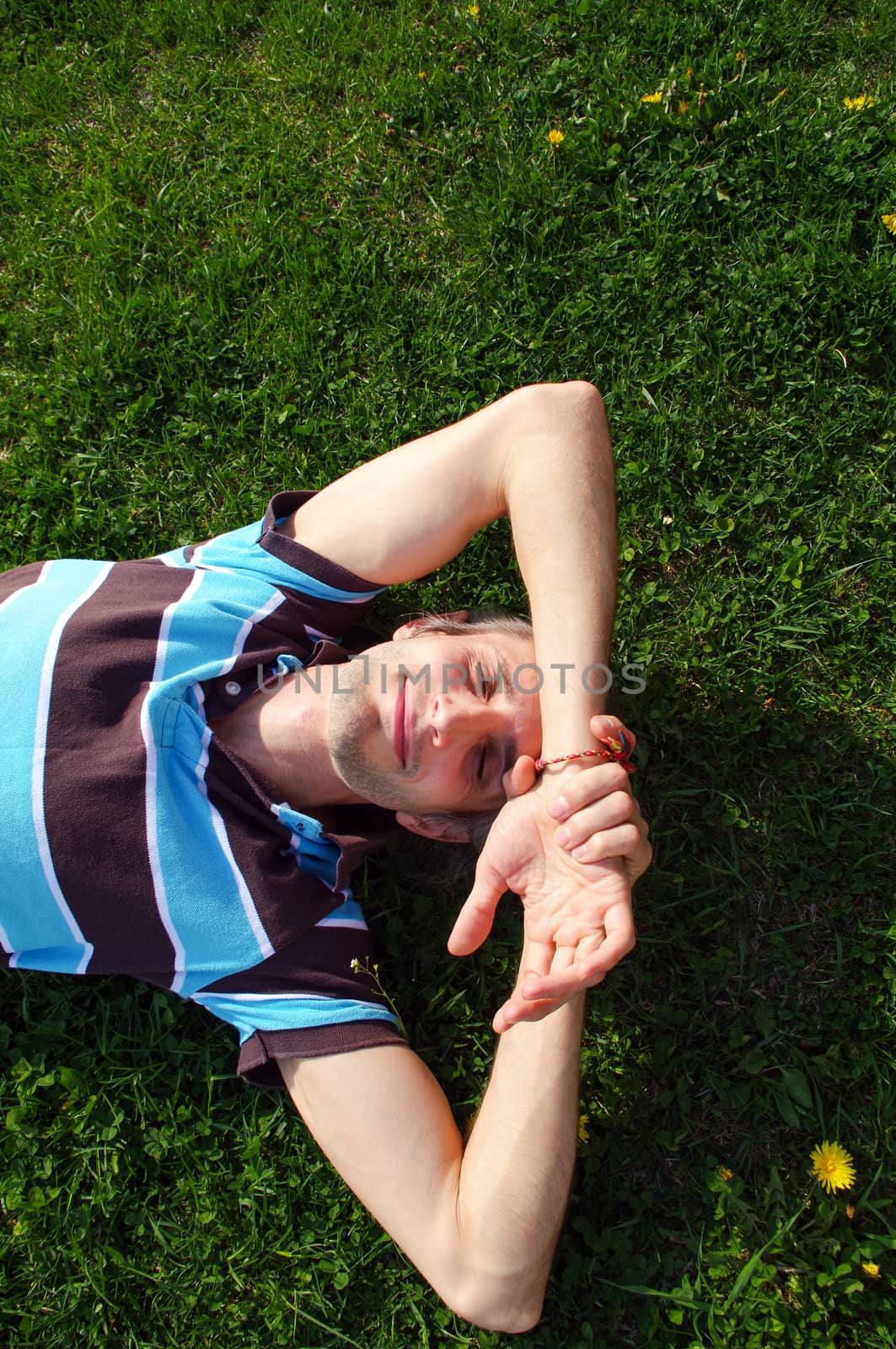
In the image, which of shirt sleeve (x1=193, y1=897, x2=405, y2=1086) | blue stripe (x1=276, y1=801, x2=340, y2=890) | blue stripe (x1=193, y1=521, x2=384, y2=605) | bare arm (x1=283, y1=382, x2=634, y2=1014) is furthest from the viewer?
blue stripe (x1=193, y1=521, x2=384, y2=605)

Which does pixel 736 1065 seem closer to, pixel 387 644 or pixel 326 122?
pixel 387 644

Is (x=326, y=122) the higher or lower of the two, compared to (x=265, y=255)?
higher

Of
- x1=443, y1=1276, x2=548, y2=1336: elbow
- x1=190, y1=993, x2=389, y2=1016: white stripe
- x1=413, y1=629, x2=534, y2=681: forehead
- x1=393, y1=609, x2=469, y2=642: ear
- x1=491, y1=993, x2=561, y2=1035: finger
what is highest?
x1=413, y1=629, x2=534, y2=681: forehead

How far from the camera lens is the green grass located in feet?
10.3

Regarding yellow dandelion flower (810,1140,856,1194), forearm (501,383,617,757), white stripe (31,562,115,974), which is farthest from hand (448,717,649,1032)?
yellow dandelion flower (810,1140,856,1194)

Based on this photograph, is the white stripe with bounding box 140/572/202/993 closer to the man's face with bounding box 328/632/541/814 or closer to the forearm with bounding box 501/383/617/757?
the man's face with bounding box 328/632/541/814

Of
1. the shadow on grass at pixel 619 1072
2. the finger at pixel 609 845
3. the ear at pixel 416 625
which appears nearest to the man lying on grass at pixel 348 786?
the finger at pixel 609 845

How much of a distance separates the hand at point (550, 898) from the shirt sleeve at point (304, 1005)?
1.52ft

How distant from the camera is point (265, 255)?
13.3 feet

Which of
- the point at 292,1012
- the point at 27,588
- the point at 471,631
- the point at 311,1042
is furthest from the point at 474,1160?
the point at 27,588

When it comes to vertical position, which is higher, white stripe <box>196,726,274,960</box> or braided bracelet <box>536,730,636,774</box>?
braided bracelet <box>536,730,636,774</box>

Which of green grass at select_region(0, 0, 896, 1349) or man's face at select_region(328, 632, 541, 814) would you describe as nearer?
man's face at select_region(328, 632, 541, 814)

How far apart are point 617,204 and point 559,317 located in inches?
23.6

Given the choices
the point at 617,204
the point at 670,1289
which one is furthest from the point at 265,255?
the point at 670,1289
